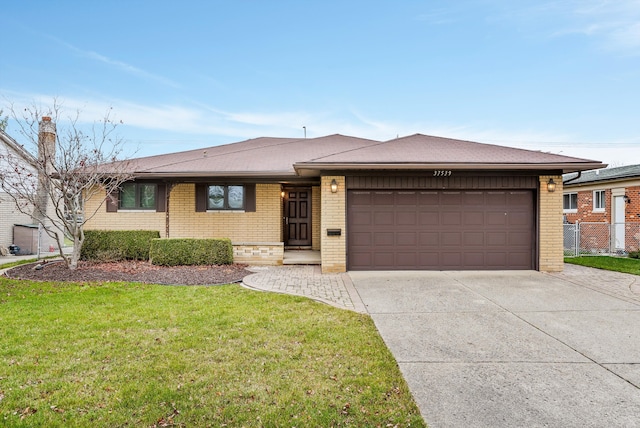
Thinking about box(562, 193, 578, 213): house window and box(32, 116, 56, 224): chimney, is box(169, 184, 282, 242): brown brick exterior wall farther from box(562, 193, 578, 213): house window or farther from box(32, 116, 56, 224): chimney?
box(562, 193, 578, 213): house window

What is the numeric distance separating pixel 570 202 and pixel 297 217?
574 inches

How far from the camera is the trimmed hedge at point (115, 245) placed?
10234 mm

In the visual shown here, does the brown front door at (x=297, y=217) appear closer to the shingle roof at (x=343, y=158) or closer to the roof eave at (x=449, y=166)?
the shingle roof at (x=343, y=158)

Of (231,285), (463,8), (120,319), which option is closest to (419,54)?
(463,8)

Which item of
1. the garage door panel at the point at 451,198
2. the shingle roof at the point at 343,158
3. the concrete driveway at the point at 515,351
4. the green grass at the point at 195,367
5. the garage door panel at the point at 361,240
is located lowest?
the concrete driveway at the point at 515,351

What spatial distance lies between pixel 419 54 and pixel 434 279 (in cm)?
995

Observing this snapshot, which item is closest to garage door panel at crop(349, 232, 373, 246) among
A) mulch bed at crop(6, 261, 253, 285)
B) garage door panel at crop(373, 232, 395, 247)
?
garage door panel at crop(373, 232, 395, 247)

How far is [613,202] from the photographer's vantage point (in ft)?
48.9

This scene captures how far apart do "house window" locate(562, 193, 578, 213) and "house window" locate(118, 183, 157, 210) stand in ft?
60.2

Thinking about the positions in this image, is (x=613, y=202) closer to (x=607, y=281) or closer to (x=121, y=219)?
(x=607, y=281)

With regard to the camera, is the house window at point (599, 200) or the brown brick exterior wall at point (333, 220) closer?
the brown brick exterior wall at point (333, 220)

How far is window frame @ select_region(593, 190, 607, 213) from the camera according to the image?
15430 millimetres

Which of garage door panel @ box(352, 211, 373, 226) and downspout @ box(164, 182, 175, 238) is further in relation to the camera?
downspout @ box(164, 182, 175, 238)

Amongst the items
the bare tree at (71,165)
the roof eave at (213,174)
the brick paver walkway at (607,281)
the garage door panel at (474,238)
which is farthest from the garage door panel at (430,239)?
the bare tree at (71,165)
